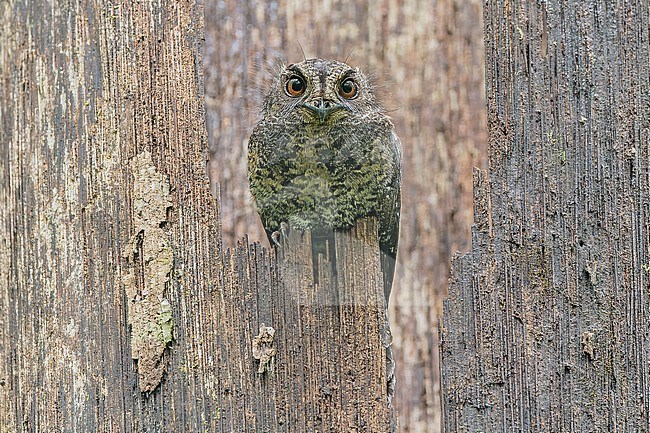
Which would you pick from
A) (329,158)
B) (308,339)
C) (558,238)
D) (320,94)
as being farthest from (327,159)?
(558,238)

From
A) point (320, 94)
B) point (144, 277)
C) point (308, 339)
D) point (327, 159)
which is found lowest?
point (308, 339)

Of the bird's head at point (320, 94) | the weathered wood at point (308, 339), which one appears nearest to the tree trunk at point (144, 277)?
the weathered wood at point (308, 339)

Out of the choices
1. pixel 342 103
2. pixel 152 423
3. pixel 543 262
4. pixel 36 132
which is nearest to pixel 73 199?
pixel 36 132

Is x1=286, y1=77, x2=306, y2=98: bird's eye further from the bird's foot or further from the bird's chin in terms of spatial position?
the bird's foot

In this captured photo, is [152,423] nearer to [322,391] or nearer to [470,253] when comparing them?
[322,391]

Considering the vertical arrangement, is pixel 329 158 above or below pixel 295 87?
below

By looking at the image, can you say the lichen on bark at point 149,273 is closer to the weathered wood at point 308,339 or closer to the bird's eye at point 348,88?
the weathered wood at point 308,339

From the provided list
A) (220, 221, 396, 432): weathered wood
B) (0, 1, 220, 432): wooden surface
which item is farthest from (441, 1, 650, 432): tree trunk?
(0, 1, 220, 432): wooden surface

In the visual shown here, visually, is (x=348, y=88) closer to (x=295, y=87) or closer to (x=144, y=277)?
(x=295, y=87)
